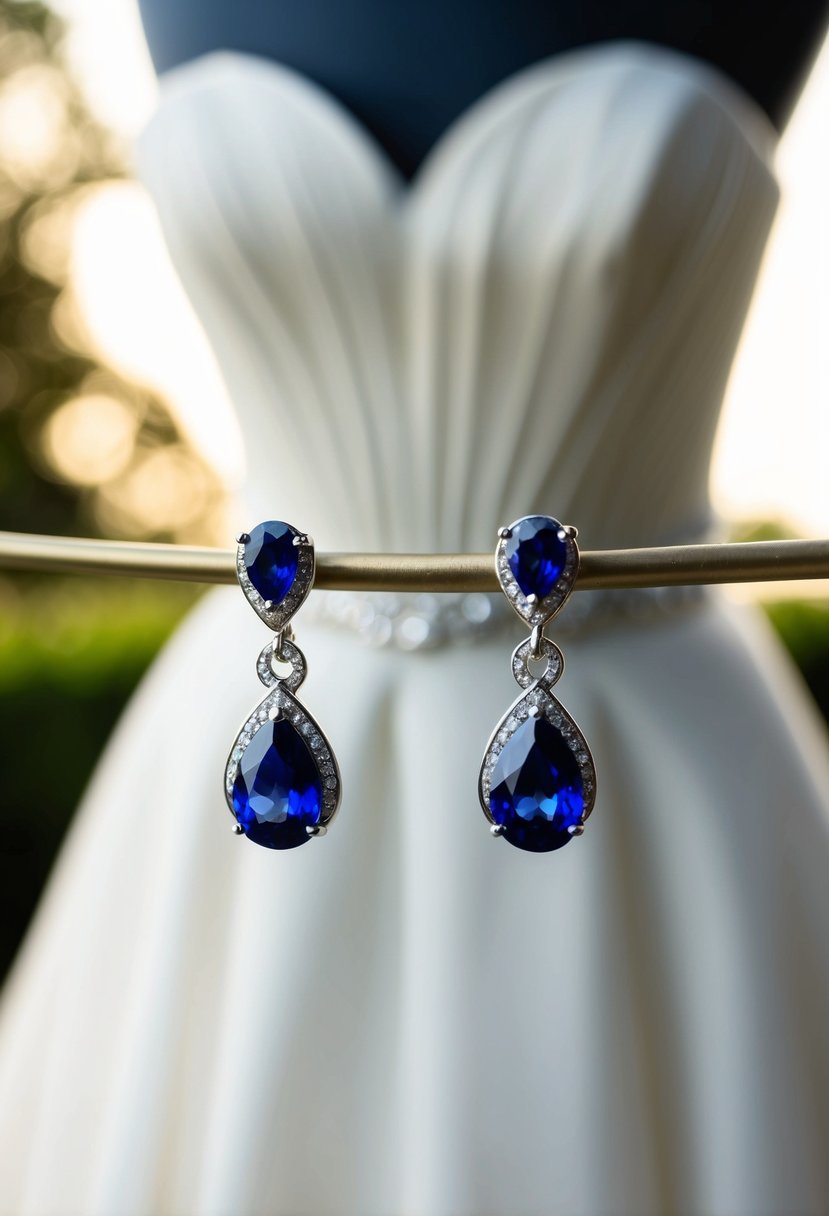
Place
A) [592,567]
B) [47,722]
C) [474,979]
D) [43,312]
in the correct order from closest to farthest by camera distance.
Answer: [592,567]
[474,979]
[47,722]
[43,312]

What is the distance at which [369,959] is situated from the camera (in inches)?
31.3

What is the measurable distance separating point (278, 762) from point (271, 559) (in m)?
0.10

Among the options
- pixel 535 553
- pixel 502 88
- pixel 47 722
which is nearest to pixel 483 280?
pixel 502 88

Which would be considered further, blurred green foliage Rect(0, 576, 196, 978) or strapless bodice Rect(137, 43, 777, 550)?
blurred green foliage Rect(0, 576, 196, 978)

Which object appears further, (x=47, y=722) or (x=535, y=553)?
(x=47, y=722)

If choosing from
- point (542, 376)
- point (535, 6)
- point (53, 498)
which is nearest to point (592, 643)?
point (542, 376)

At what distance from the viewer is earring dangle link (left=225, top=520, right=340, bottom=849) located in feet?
1.77

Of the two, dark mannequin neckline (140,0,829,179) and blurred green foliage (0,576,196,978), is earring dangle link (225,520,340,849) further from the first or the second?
blurred green foliage (0,576,196,978)

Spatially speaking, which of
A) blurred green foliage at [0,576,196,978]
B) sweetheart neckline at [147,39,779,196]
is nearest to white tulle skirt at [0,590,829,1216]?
sweetheart neckline at [147,39,779,196]

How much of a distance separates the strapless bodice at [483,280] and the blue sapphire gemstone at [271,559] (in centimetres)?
33

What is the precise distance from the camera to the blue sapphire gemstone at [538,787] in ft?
1.72

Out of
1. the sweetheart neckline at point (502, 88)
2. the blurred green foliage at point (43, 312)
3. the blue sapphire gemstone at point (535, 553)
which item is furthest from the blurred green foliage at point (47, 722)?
the blurred green foliage at point (43, 312)

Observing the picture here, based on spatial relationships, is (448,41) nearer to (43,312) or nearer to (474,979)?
(474,979)

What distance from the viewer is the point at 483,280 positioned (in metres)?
0.78
